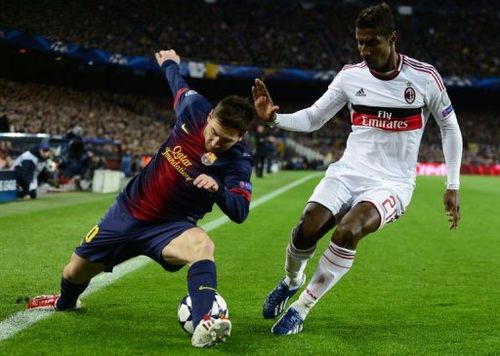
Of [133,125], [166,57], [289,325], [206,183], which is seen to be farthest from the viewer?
[133,125]

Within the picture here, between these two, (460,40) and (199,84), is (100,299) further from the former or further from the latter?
(460,40)

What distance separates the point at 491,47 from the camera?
6009 cm

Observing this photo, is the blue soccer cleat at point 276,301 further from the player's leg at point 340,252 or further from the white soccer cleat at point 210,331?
the white soccer cleat at point 210,331

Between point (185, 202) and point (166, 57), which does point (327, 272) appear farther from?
point (166, 57)

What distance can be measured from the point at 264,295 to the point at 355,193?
145 centimetres

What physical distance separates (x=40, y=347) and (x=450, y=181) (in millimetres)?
3060

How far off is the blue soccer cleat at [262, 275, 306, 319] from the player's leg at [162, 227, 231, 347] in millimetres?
900

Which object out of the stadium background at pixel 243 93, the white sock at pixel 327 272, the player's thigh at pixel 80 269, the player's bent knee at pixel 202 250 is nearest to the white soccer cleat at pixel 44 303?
the stadium background at pixel 243 93

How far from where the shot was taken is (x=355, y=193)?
5824mm

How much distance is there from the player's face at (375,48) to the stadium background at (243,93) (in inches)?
69.2

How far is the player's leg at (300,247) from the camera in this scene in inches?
222

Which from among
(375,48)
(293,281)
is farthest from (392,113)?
(293,281)

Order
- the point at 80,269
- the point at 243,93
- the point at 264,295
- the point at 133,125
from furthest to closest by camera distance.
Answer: the point at 243,93 → the point at 133,125 → the point at 264,295 → the point at 80,269


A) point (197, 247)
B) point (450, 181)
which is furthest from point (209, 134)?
point (450, 181)
